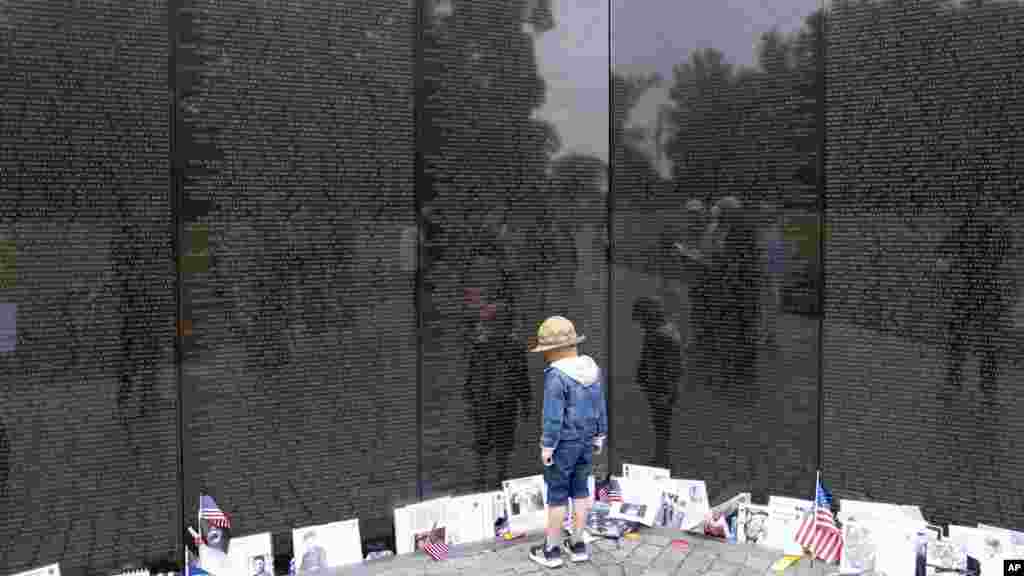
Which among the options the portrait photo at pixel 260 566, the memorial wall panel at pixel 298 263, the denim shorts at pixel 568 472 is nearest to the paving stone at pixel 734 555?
the denim shorts at pixel 568 472

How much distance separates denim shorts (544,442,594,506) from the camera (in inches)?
246

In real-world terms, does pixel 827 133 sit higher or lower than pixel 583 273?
higher

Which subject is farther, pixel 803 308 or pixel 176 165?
pixel 803 308

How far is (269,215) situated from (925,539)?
5.63 meters

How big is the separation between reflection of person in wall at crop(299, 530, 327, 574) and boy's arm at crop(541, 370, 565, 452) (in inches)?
79.7

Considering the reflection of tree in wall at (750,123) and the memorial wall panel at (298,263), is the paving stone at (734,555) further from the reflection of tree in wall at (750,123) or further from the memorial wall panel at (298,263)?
the reflection of tree in wall at (750,123)

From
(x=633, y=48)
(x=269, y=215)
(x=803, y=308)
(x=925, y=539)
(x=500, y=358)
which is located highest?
(x=633, y=48)

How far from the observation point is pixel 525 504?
7.15 meters

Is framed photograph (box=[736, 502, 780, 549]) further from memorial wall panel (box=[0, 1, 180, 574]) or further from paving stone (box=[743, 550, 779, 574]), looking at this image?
memorial wall panel (box=[0, 1, 180, 574])

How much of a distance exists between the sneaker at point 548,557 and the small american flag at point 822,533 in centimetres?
200

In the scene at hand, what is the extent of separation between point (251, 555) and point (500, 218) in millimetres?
3486

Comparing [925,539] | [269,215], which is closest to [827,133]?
[925,539]

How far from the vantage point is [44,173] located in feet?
18.4

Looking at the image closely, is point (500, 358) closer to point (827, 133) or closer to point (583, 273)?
point (583, 273)
